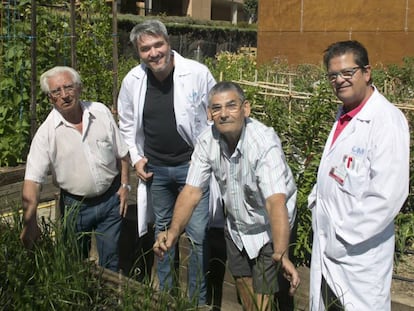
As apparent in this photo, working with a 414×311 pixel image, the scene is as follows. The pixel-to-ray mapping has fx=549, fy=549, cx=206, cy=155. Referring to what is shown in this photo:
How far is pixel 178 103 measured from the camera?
3623 mm

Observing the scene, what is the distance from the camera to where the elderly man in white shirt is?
3.30 metres

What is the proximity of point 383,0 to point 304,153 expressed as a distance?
56.1 ft

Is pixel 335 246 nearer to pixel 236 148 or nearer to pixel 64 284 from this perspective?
pixel 236 148

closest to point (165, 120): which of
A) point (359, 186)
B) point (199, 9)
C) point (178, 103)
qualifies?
point (178, 103)

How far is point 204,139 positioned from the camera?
3.01 m

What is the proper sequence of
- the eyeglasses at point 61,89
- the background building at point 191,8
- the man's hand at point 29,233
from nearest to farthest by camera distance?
the man's hand at point 29,233
the eyeglasses at point 61,89
the background building at point 191,8

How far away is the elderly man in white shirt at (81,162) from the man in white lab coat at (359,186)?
143 cm

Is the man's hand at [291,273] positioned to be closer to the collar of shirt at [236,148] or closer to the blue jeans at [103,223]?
the collar of shirt at [236,148]

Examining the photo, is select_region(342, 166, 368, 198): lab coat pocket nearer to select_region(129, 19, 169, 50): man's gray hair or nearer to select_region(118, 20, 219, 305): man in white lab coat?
select_region(118, 20, 219, 305): man in white lab coat

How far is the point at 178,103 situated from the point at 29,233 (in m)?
1.25

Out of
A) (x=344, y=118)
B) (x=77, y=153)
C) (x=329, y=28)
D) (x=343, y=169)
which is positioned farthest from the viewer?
(x=329, y=28)

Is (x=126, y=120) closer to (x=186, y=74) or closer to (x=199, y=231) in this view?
(x=186, y=74)

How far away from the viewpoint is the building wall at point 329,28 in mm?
19328

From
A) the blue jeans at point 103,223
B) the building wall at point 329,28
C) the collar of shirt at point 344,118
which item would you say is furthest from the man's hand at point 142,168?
the building wall at point 329,28
